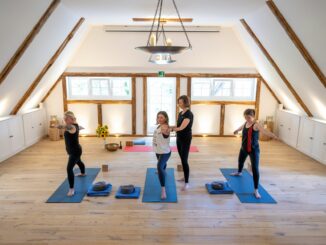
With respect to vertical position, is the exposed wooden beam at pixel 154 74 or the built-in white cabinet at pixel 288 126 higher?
the exposed wooden beam at pixel 154 74

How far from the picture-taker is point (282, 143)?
22.8 ft

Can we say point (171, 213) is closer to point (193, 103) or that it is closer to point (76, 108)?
point (193, 103)

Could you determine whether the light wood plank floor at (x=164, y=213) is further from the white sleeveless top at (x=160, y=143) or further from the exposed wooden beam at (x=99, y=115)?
the exposed wooden beam at (x=99, y=115)

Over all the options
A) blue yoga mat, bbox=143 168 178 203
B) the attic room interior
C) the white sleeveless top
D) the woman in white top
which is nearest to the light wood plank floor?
the attic room interior

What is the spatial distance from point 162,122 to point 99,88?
452 centimetres

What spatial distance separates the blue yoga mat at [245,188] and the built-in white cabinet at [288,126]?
2.43m

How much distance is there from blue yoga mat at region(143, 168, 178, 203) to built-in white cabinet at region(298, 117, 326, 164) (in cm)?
317

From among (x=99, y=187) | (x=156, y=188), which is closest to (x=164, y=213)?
(x=156, y=188)

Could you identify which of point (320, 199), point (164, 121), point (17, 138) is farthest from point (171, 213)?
point (17, 138)

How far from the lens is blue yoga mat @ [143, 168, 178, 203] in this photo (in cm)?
380

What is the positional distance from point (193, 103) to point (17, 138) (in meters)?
4.58

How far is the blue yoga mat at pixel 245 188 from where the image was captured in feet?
12.4

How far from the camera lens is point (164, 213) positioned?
342 centimetres

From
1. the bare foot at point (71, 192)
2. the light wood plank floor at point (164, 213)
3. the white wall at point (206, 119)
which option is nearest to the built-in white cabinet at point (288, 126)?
the light wood plank floor at point (164, 213)
